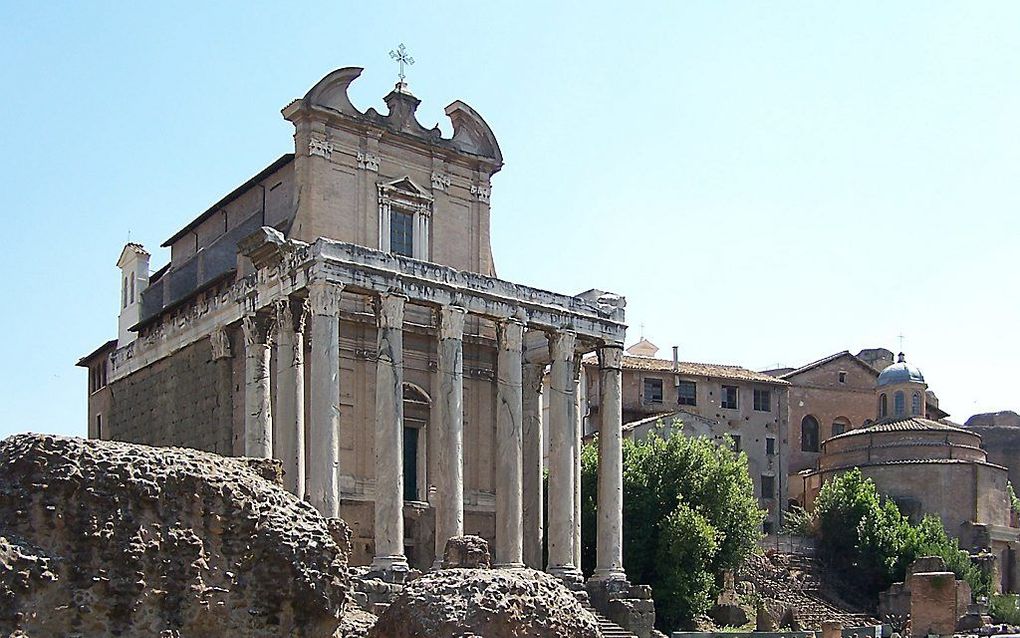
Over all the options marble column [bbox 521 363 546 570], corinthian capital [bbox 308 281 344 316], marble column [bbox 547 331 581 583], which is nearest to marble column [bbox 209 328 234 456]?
corinthian capital [bbox 308 281 344 316]

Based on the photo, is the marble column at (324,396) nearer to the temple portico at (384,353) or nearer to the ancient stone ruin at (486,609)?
the temple portico at (384,353)

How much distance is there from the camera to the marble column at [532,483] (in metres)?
34.2

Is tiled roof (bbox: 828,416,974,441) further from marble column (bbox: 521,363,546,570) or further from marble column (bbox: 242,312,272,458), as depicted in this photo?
marble column (bbox: 242,312,272,458)

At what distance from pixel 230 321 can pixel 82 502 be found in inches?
954

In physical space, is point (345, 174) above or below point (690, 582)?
above

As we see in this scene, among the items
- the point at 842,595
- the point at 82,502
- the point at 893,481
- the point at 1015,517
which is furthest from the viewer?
the point at 1015,517

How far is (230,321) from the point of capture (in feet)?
100

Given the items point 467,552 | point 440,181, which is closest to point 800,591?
point 440,181

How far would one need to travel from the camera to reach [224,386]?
1219 inches

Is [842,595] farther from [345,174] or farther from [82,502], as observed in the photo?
[82,502]

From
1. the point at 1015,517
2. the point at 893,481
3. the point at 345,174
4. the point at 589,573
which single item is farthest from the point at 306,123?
the point at 1015,517

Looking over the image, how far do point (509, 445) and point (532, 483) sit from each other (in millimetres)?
3285

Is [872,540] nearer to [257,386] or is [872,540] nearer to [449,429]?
[449,429]

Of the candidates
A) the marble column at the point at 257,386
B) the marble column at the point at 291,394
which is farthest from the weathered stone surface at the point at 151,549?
the marble column at the point at 257,386
